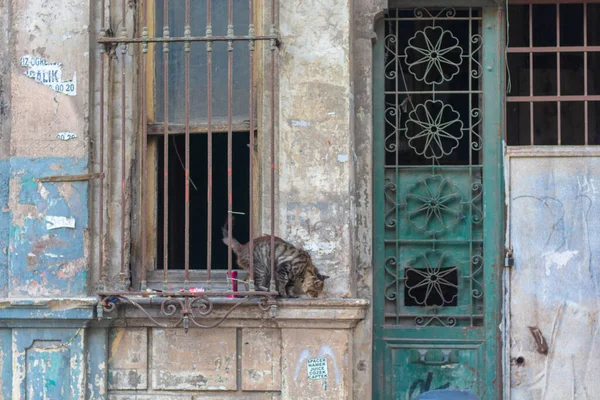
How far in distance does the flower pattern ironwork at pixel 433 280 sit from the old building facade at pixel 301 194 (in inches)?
0.5

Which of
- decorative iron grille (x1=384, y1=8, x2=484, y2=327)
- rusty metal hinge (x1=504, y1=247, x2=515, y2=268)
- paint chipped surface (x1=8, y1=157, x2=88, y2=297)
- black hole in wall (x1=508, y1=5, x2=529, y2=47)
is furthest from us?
black hole in wall (x1=508, y1=5, x2=529, y2=47)

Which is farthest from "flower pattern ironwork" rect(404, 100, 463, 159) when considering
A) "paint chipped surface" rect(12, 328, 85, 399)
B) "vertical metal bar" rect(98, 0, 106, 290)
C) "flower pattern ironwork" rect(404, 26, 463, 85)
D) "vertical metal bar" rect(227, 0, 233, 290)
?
"paint chipped surface" rect(12, 328, 85, 399)

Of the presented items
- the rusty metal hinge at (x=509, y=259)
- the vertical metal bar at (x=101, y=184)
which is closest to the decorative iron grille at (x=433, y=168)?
the rusty metal hinge at (x=509, y=259)

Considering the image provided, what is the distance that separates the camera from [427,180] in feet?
21.2

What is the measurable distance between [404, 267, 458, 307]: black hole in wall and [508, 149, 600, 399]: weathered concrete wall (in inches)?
15.8

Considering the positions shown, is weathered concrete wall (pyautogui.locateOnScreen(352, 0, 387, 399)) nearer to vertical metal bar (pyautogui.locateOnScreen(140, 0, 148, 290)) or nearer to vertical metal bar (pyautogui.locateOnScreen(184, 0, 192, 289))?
→ vertical metal bar (pyautogui.locateOnScreen(184, 0, 192, 289))

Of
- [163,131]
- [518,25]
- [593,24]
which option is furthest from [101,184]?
[593,24]

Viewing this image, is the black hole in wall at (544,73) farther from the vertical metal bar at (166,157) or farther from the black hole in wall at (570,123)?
the vertical metal bar at (166,157)

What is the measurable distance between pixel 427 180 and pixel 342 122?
0.80 m

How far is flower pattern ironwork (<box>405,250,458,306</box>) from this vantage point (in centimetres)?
643

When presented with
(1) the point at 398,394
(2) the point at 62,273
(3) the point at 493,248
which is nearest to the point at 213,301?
(2) the point at 62,273

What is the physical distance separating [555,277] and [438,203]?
36.4 inches

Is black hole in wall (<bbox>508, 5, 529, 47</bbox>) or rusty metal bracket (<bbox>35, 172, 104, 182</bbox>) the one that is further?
black hole in wall (<bbox>508, 5, 529, 47</bbox>)

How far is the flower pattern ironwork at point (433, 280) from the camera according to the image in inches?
253
